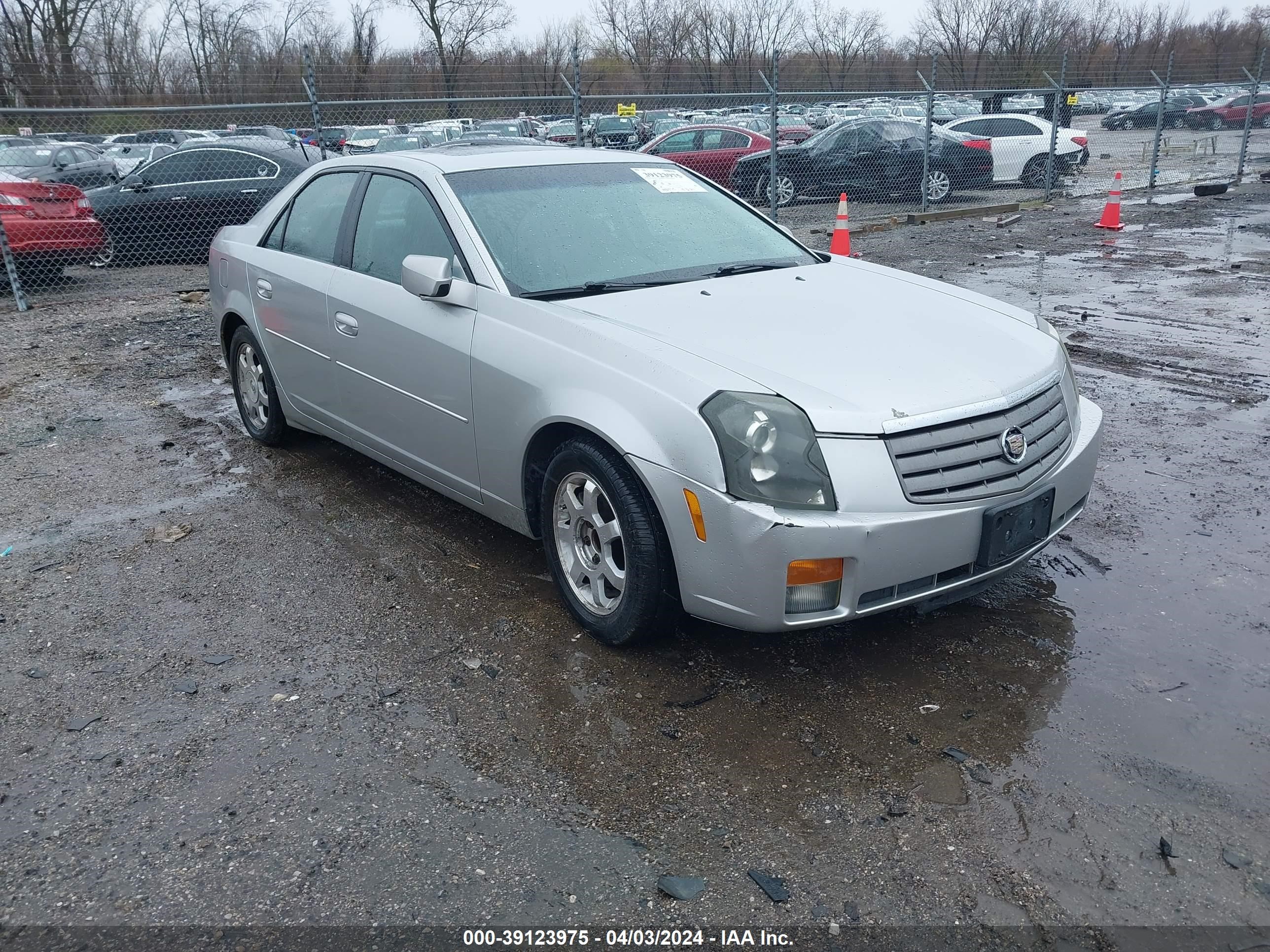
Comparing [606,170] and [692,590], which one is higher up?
[606,170]

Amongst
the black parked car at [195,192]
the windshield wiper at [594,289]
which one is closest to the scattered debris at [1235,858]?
the windshield wiper at [594,289]

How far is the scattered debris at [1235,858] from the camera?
8.01ft

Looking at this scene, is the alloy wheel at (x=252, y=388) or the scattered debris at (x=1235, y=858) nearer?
the scattered debris at (x=1235, y=858)

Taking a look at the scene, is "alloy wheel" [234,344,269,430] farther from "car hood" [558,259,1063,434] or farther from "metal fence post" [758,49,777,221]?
"metal fence post" [758,49,777,221]

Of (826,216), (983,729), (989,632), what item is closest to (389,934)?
(983,729)

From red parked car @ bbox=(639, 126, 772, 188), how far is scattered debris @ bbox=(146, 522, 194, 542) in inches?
574

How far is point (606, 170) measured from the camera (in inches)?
181

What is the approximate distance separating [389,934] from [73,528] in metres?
3.34

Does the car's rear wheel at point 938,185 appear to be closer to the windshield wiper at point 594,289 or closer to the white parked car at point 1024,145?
the white parked car at point 1024,145

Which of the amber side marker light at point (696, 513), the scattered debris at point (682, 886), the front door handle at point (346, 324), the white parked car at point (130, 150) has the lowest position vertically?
the scattered debris at point (682, 886)

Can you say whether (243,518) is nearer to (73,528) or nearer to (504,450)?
(73,528)

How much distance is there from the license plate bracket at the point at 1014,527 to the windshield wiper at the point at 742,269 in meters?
1.57

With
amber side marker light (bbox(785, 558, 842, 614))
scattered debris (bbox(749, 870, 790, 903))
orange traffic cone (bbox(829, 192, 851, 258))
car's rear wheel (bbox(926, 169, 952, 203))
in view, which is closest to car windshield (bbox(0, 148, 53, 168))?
orange traffic cone (bbox(829, 192, 851, 258))

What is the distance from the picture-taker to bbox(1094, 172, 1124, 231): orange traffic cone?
14211 millimetres
